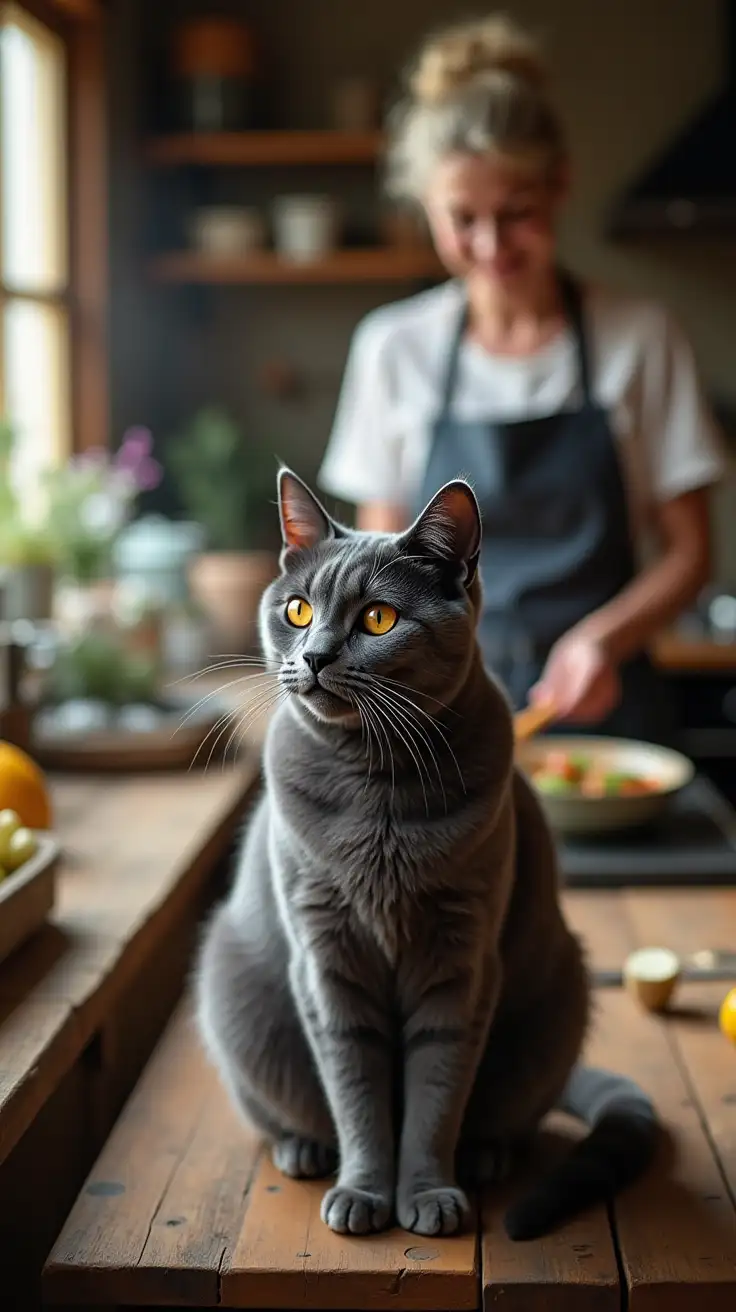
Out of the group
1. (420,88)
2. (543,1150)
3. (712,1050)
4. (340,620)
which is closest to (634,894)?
(712,1050)

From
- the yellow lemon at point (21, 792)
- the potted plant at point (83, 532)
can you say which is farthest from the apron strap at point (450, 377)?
the yellow lemon at point (21, 792)

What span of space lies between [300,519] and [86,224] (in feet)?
8.82

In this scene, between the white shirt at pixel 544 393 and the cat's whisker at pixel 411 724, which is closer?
the cat's whisker at pixel 411 724

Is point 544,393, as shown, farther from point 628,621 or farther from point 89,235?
point 89,235

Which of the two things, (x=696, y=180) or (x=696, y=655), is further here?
(x=696, y=180)

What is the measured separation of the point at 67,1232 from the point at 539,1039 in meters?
0.41

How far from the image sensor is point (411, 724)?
1.02 metres

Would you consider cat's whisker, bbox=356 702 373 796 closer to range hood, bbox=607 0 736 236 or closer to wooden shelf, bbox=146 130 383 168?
range hood, bbox=607 0 736 236

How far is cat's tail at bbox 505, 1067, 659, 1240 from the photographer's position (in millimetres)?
1074

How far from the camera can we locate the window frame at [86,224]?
11.2 feet

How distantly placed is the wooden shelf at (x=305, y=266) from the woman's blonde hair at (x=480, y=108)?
1.79 metres

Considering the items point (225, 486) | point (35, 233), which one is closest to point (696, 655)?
point (225, 486)

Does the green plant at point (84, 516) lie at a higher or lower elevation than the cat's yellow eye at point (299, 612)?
lower

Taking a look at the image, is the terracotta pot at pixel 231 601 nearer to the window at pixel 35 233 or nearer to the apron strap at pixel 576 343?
the window at pixel 35 233
